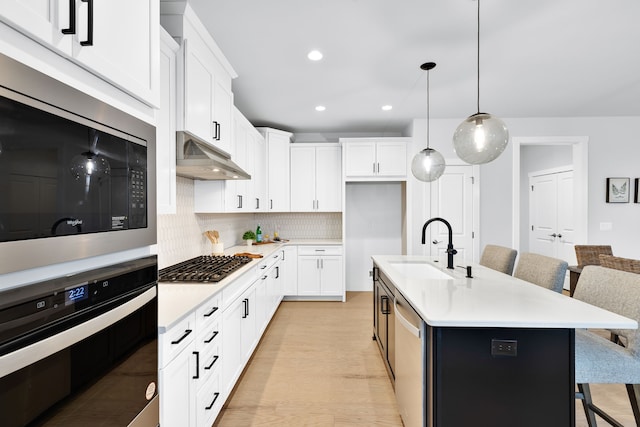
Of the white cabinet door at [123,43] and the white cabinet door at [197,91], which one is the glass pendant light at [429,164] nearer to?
the white cabinet door at [197,91]

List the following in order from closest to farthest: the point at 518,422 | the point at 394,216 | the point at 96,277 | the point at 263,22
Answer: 1. the point at 96,277
2. the point at 518,422
3. the point at 263,22
4. the point at 394,216

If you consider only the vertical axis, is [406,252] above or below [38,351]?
below

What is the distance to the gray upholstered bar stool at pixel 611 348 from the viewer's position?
58.2 inches

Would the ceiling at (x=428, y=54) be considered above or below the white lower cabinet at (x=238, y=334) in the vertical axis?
above

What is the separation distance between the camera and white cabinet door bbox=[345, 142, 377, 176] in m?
4.68

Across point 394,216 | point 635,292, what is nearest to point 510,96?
point 394,216

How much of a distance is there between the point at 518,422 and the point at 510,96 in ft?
11.7

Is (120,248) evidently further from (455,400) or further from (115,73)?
(455,400)

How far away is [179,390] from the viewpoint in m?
1.38

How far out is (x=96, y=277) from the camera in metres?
0.79

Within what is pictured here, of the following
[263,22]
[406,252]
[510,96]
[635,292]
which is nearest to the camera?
[635,292]

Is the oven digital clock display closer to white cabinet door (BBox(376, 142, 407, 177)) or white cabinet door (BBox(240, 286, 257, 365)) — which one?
white cabinet door (BBox(240, 286, 257, 365))

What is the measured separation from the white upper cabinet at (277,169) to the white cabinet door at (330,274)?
102 cm

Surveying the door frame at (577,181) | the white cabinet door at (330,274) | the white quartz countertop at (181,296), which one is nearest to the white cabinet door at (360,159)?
the white cabinet door at (330,274)
